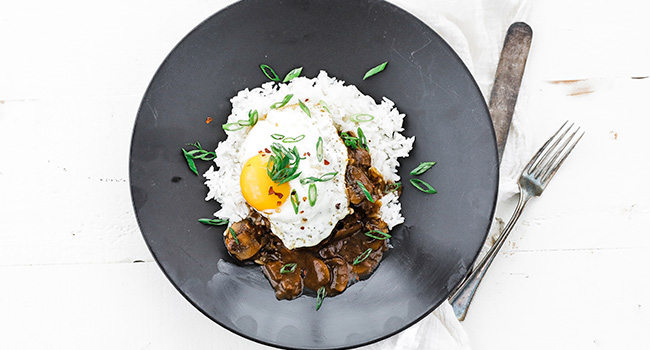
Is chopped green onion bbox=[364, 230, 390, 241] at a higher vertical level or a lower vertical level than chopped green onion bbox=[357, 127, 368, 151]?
lower

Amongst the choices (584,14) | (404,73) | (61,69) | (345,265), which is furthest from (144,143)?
(584,14)

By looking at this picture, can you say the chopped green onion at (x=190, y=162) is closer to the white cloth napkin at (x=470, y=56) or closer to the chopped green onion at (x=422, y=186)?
the chopped green onion at (x=422, y=186)

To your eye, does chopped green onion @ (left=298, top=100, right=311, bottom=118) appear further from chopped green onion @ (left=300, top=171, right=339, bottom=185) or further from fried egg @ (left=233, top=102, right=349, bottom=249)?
chopped green onion @ (left=300, top=171, right=339, bottom=185)

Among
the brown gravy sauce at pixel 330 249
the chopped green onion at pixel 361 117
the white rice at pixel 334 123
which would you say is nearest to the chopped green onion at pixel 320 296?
the brown gravy sauce at pixel 330 249

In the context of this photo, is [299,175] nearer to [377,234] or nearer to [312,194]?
[312,194]

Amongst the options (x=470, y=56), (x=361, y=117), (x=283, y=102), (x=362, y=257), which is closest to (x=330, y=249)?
(x=362, y=257)

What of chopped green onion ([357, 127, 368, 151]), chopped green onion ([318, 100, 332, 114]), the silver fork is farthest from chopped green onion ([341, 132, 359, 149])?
the silver fork
